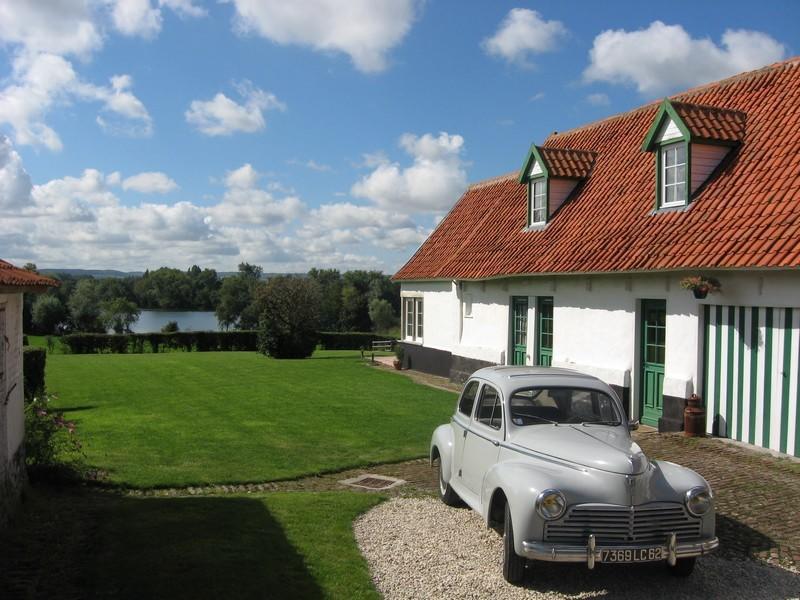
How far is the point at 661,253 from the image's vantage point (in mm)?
12641

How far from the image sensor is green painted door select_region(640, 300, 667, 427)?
1327cm

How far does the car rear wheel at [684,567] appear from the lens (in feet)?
19.2

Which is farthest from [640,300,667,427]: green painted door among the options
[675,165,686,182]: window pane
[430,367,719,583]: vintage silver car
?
[430,367,719,583]: vintage silver car

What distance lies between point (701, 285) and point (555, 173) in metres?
7.08

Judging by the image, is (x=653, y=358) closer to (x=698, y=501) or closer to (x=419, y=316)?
(x=698, y=501)

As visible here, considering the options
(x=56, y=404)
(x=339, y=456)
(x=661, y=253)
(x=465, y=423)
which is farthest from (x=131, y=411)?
(x=661, y=253)

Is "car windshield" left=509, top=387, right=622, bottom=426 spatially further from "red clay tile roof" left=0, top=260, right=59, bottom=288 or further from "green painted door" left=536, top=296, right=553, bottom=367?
"green painted door" left=536, top=296, right=553, bottom=367

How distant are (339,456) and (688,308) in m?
7.08

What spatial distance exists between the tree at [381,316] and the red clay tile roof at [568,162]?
58928 millimetres

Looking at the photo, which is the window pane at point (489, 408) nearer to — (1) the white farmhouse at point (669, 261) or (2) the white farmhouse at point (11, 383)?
(2) the white farmhouse at point (11, 383)

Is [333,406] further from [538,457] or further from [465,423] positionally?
[538,457]

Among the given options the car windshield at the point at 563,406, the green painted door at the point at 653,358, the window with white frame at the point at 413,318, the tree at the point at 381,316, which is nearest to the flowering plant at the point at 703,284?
the green painted door at the point at 653,358

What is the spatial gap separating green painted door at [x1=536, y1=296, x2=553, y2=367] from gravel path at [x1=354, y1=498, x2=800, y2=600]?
10432mm

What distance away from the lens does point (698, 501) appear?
19.0ft
